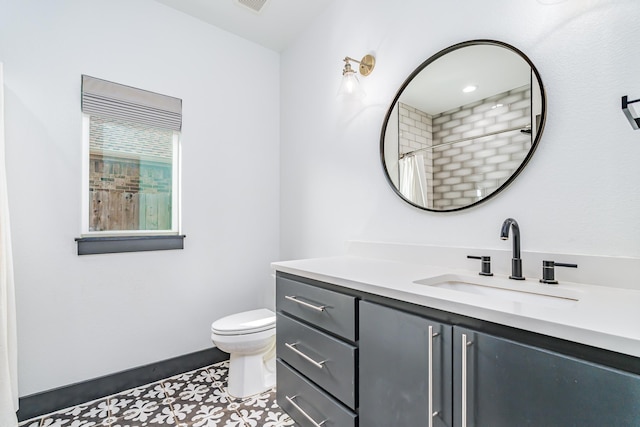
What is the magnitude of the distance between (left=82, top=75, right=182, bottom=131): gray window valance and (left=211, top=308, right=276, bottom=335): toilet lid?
143 centimetres

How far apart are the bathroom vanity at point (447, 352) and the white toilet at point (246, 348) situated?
465 mm

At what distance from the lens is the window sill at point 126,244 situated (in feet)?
6.17

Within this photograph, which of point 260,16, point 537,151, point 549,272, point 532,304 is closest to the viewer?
point 532,304

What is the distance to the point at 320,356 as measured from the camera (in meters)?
1.27

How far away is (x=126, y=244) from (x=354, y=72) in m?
1.86

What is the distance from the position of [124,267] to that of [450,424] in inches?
81.3

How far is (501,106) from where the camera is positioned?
129 centimetres

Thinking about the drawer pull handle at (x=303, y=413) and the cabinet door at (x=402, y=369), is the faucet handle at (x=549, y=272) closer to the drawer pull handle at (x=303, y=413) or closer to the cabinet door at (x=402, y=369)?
the cabinet door at (x=402, y=369)

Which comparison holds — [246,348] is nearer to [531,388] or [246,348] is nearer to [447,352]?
[447,352]

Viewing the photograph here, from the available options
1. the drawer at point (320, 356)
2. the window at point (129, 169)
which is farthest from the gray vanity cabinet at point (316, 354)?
the window at point (129, 169)

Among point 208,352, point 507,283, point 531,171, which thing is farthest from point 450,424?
point 208,352

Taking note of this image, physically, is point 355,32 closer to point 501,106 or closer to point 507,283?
point 501,106

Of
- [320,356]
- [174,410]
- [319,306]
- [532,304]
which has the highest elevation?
[532,304]

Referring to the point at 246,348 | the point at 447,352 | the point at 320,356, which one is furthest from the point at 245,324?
the point at 447,352
